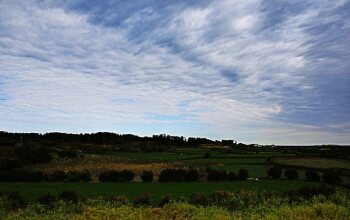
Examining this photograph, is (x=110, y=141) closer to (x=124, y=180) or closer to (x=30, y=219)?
(x=124, y=180)

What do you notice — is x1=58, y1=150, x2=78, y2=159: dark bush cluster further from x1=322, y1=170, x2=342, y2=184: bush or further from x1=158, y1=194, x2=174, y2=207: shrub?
x1=158, y1=194, x2=174, y2=207: shrub

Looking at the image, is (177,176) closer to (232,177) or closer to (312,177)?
(232,177)

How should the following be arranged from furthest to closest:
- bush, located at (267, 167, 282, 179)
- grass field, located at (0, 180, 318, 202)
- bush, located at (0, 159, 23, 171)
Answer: bush, located at (0, 159, 23, 171), bush, located at (267, 167, 282, 179), grass field, located at (0, 180, 318, 202)

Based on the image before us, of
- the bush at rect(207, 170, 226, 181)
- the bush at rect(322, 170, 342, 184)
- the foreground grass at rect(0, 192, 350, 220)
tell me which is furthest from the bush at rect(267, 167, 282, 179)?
the foreground grass at rect(0, 192, 350, 220)

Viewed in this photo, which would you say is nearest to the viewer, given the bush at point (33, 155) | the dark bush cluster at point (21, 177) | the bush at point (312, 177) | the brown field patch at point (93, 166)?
the dark bush cluster at point (21, 177)

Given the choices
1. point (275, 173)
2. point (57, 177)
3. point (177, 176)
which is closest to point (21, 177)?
point (57, 177)

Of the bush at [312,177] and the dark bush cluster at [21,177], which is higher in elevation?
the bush at [312,177]

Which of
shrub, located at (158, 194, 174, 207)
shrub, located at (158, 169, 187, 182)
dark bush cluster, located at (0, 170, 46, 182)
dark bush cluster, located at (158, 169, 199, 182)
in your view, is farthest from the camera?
dark bush cluster, located at (158, 169, 199, 182)

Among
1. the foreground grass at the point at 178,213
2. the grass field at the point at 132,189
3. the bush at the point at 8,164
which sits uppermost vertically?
the bush at the point at 8,164

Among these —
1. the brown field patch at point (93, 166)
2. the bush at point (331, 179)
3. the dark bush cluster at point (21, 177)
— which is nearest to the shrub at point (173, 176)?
the brown field patch at point (93, 166)

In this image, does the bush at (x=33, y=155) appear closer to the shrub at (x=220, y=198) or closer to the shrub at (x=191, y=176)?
the shrub at (x=191, y=176)

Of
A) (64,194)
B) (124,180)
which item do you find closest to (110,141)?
(124,180)

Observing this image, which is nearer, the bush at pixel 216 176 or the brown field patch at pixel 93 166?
the bush at pixel 216 176

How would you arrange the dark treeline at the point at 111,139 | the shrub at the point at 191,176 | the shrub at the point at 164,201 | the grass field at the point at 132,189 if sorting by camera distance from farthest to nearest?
the dark treeline at the point at 111,139
the shrub at the point at 191,176
the grass field at the point at 132,189
the shrub at the point at 164,201
